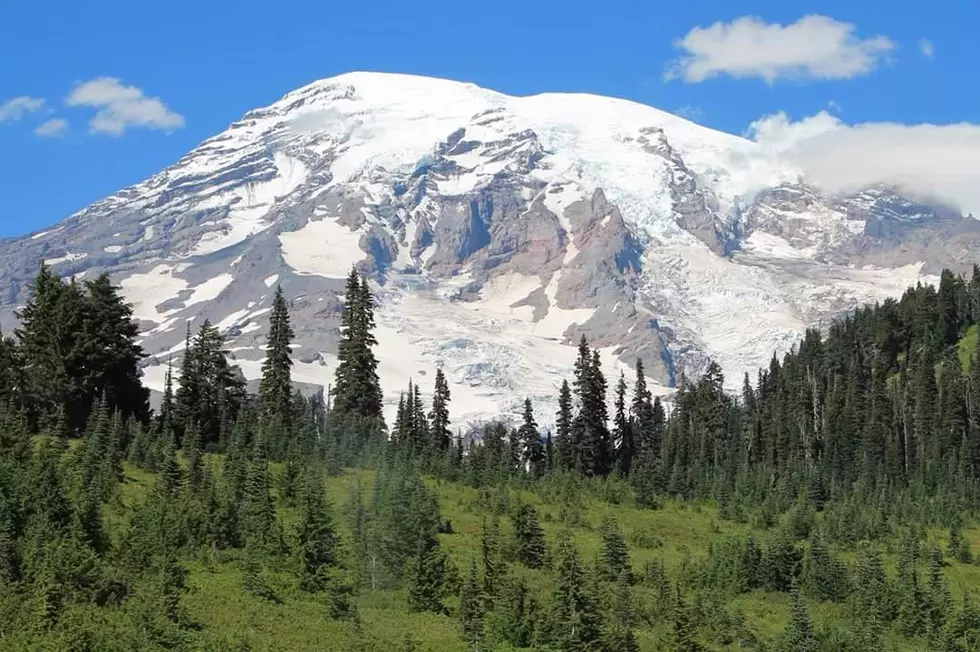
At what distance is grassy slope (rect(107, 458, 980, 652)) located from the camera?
4722 cm

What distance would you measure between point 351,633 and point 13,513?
43.5ft

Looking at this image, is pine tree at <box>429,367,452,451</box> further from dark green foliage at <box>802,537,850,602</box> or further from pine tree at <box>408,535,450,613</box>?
pine tree at <box>408,535,450,613</box>

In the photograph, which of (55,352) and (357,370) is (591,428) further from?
(55,352)

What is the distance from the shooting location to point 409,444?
97938mm

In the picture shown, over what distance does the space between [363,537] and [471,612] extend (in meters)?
8.96

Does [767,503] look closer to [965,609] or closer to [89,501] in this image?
[965,609]

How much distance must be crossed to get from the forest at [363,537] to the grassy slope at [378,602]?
0.15m

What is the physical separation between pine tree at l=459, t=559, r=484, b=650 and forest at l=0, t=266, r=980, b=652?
Result: 0.38ft

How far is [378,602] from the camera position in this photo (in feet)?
177

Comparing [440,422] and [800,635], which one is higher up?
[440,422]

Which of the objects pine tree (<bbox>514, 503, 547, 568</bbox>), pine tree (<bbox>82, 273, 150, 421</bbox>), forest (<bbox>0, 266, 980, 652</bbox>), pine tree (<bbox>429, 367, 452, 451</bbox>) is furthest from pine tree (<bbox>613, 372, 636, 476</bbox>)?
pine tree (<bbox>514, 503, 547, 568</bbox>)

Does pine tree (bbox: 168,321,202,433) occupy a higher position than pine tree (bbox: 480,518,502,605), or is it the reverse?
pine tree (bbox: 168,321,202,433)

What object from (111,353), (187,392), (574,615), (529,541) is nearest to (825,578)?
(529,541)

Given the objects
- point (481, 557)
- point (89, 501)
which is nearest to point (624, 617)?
point (481, 557)
